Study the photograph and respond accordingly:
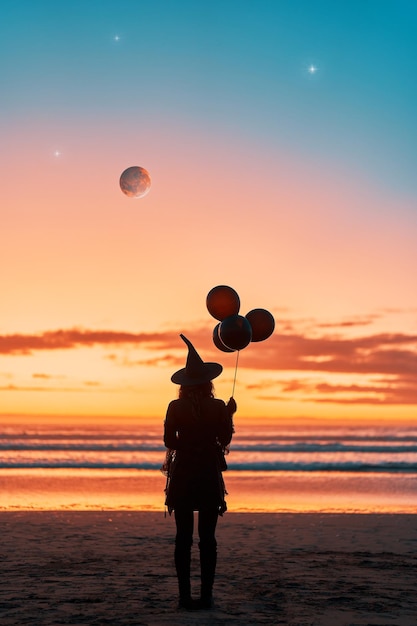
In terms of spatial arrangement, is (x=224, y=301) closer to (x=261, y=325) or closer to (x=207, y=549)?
(x=261, y=325)

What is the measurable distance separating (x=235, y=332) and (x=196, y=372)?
1.08m

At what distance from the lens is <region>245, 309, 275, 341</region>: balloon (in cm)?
842

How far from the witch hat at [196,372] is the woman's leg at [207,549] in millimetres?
1146

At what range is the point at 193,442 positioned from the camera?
655 cm

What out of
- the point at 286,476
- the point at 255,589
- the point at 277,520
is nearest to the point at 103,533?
the point at 277,520

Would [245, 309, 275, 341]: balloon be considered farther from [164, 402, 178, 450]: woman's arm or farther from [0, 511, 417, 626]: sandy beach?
[0, 511, 417, 626]: sandy beach

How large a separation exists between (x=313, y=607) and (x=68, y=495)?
38.2 feet

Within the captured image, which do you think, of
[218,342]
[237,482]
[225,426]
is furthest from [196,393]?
[237,482]

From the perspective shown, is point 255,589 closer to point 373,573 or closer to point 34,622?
point 373,573

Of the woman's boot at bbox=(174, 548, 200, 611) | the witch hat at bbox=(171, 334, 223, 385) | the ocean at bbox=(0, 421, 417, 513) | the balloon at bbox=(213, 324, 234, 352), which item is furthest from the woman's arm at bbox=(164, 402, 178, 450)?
the ocean at bbox=(0, 421, 417, 513)

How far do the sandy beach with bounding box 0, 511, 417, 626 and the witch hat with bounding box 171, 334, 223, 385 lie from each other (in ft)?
6.57

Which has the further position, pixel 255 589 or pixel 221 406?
pixel 255 589

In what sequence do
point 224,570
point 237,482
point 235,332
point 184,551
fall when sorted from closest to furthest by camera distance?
point 184,551 < point 235,332 < point 224,570 < point 237,482

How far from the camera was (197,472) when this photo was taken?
650 cm
